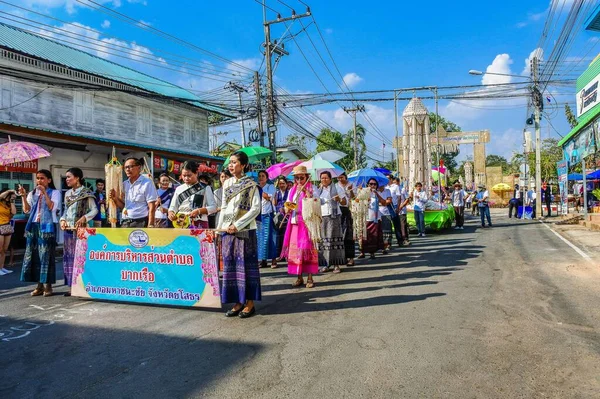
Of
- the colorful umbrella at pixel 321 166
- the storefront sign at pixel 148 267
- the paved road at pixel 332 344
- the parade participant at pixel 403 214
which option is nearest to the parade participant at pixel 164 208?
the storefront sign at pixel 148 267

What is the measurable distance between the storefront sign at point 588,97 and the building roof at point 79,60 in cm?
1363

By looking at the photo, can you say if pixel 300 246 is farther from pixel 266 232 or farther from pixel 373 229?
pixel 373 229

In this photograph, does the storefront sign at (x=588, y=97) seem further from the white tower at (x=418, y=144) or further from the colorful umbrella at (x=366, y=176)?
the colorful umbrella at (x=366, y=176)

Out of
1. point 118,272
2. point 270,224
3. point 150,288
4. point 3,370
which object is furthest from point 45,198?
point 270,224

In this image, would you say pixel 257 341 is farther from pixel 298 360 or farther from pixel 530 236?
pixel 530 236

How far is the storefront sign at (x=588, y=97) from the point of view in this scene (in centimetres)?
1446

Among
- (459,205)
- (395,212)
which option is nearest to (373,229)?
(395,212)

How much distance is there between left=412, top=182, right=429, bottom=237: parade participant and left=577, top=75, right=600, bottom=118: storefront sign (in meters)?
7.01

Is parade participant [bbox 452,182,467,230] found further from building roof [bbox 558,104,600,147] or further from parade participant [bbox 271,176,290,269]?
parade participant [bbox 271,176,290,269]

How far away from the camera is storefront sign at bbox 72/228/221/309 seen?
491 centimetres

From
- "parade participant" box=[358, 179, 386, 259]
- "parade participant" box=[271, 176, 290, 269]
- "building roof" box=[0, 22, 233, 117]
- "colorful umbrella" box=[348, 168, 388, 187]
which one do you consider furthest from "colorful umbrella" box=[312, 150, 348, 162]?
"building roof" box=[0, 22, 233, 117]

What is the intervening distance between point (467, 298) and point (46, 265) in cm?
585

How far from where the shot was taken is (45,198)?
6145 mm

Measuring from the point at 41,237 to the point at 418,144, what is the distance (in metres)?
13.3
